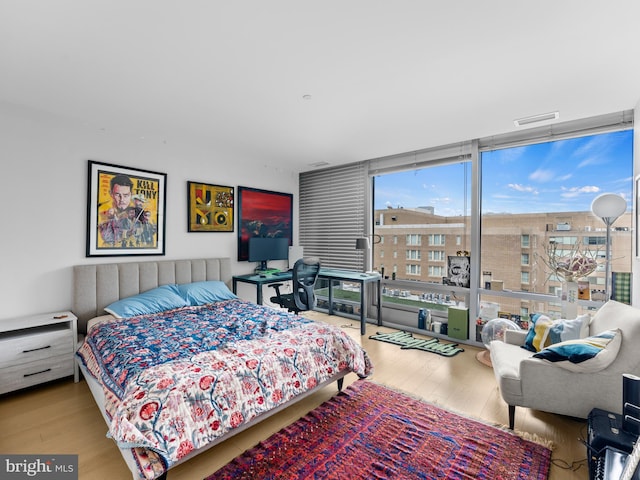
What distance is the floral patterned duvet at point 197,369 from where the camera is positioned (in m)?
1.61

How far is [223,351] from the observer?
2164mm

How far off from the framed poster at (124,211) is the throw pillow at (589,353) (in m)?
4.09

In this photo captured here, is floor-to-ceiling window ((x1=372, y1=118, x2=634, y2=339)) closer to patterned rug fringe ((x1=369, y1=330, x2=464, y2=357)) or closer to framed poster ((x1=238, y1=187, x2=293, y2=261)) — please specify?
patterned rug fringe ((x1=369, y1=330, x2=464, y2=357))

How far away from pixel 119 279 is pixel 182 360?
1.97 m

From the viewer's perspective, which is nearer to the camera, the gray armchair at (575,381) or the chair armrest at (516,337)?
the gray armchair at (575,381)

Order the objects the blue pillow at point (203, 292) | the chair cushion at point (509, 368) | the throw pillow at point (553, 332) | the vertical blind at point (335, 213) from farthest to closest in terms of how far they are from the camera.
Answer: the vertical blind at point (335, 213), the blue pillow at point (203, 292), the throw pillow at point (553, 332), the chair cushion at point (509, 368)

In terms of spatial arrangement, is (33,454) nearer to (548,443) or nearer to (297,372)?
(297,372)

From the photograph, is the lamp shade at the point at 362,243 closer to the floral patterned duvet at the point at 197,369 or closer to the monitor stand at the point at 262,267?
the monitor stand at the point at 262,267

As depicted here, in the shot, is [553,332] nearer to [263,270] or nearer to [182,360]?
[182,360]

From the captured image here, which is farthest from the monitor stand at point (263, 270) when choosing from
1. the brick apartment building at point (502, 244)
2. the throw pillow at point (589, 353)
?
the throw pillow at point (589, 353)

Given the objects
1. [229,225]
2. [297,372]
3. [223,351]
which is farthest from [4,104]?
[297,372]

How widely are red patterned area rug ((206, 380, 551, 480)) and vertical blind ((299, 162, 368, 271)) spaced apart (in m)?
2.92

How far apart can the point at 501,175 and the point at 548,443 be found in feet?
9.38

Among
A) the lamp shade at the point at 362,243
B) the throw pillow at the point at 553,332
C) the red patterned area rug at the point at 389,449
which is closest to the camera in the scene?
the red patterned area rug at the point at 389,449
